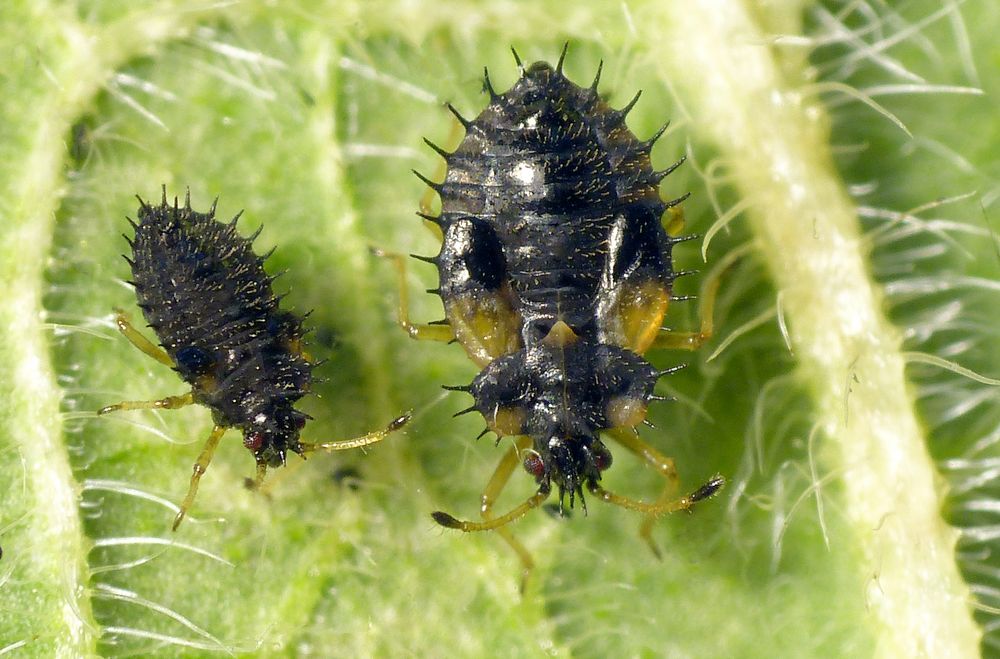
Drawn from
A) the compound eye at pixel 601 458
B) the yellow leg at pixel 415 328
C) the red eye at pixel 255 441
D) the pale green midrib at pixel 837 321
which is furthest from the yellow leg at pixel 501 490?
the pale green midrib at pixel 837 321

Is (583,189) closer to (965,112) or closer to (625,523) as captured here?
(625,523)

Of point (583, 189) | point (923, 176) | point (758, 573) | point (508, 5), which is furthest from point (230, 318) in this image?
point (923, 176)

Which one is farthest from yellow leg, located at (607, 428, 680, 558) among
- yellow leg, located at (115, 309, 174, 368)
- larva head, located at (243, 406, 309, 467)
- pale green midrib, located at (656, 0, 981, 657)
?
yellow leg, located at (115, 309, 174, 368)

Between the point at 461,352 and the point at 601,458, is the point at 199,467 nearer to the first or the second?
the point at 461,352

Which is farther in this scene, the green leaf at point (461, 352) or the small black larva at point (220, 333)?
the green leaf at point (461, 352)

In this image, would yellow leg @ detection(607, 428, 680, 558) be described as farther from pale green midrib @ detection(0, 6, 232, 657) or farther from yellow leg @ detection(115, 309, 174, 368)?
pale green midrib @ detection(0, 6, 232, 657)

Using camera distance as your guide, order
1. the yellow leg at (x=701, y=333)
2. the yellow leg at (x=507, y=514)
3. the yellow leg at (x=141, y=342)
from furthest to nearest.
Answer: the yellow leg at (x=701, y=333) → the yellow leg at (x=141, y=342) → the yellow leg at (x=507, y=514)

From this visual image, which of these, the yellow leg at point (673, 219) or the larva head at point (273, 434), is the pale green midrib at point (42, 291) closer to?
the larva head at point (273, 434)
